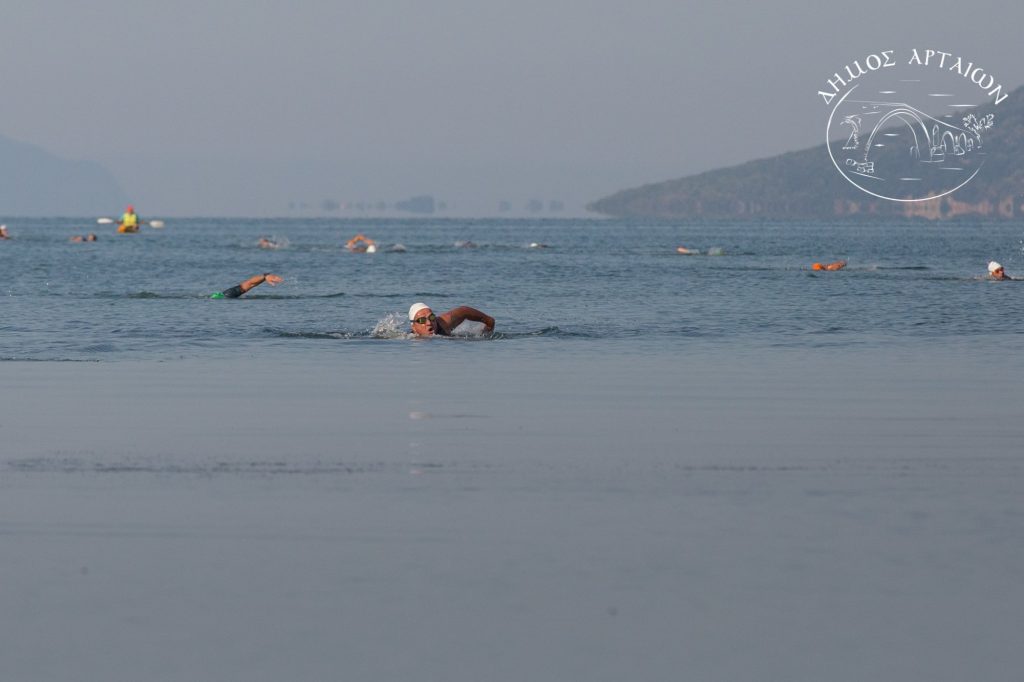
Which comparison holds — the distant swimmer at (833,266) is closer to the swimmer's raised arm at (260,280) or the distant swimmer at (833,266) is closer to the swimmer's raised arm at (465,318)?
the swimmer's raised arm at (260,280)

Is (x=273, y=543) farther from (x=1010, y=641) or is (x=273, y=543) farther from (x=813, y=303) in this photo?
(x=813, y=303)

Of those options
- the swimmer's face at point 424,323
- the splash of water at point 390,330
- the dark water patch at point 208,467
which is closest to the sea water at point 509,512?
the dark water patch at point 208,467

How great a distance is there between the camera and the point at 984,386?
19750mm

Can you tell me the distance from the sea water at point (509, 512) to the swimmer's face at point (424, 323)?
6.26 ft

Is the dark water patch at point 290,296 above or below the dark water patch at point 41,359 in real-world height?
below

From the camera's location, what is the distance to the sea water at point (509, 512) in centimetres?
743

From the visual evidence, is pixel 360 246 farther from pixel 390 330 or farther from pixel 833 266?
pixel 390 330

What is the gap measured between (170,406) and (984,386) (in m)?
10.5

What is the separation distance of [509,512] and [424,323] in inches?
692

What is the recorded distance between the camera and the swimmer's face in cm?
2805

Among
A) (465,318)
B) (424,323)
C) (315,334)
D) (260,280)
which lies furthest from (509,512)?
(260,280)

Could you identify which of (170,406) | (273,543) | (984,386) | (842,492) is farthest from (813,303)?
(273,543)

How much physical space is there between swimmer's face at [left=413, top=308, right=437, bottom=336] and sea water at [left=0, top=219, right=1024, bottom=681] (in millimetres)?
1907

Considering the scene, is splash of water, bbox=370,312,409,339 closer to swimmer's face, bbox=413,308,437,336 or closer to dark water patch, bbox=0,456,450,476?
swimmer's face, bbox=413,308,437,336
